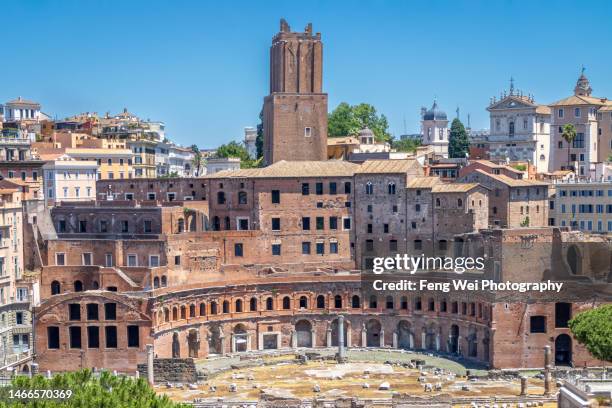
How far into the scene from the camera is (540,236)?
83.5 meters

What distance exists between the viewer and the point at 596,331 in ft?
226

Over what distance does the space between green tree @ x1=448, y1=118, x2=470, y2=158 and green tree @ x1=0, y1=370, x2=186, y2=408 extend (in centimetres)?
7808

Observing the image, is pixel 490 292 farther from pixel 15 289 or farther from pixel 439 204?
pixel 15 289

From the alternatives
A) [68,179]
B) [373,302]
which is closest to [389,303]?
[373,302]

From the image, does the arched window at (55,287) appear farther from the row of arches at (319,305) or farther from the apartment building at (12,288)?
the row of arches at (319,305)

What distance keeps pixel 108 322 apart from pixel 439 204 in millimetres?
28614

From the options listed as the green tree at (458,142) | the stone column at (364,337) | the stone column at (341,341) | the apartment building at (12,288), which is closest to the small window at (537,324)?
the stone column at (341,341)

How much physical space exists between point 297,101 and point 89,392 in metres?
57.4

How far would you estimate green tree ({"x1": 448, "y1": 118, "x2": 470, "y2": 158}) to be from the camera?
408ft

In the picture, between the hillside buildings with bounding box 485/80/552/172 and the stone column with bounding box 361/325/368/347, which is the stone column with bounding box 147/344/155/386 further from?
the hillside buildings with bounding box 485/80/552/172

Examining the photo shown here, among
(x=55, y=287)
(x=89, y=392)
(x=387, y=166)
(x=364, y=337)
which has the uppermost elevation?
(x=387, y=166)

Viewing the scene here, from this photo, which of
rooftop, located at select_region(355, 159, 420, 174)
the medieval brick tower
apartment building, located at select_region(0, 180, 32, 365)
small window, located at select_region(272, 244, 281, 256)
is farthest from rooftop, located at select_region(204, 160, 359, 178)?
apartment building, located at select_region(0, 180, 32, 365)

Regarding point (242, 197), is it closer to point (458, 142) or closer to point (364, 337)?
point (364, 337)

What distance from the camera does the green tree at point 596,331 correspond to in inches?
2677
